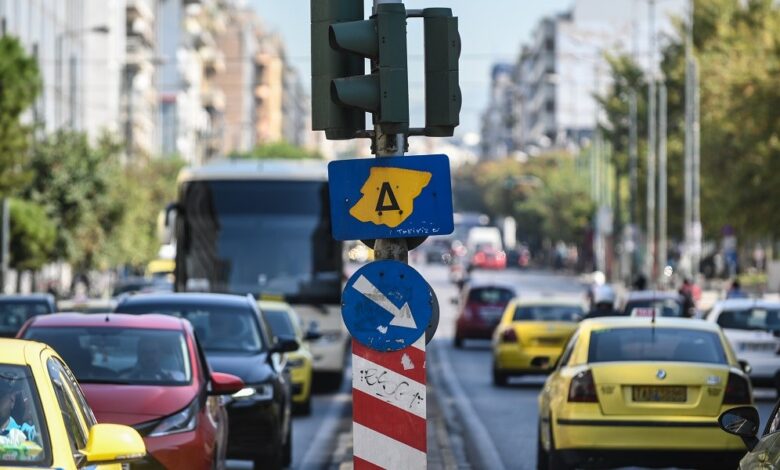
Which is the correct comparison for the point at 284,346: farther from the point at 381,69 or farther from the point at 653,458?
the point at 381,69

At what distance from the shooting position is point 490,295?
158 feet

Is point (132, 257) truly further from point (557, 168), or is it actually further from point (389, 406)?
point (557, 168)

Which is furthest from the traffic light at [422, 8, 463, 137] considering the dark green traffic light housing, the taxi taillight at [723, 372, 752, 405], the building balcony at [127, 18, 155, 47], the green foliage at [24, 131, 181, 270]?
the building balcony at [127, 18, 155, 47]

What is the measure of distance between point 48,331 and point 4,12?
179 ft

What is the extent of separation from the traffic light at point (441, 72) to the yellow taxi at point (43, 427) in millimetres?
2955

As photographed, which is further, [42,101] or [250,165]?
[42,101]

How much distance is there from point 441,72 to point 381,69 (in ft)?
1.78

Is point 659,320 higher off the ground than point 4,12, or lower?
lower

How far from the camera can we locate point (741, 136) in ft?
199

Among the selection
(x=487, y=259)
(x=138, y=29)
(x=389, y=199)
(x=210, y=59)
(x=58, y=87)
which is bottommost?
(x=487, y=259)

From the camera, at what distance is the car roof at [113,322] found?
14266 mm

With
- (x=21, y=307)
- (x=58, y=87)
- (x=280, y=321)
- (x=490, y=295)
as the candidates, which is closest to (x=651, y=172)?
(x=58, y=87)

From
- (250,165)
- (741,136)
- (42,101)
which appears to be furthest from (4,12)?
(250,165)

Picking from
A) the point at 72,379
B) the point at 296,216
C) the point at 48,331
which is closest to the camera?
the point at 72,379
